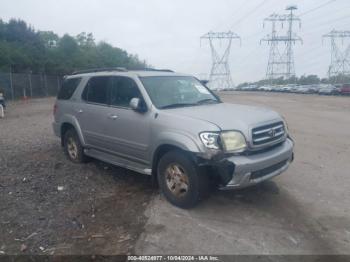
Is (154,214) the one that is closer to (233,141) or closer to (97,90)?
(233,141)

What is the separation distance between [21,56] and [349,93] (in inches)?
1482

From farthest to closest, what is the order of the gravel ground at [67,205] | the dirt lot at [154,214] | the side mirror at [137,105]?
1. the side mirror at [137,105]
2. the gravel ground at [67,205]
3. the dirt lot at [154,214]

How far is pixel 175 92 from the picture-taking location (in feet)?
19.6

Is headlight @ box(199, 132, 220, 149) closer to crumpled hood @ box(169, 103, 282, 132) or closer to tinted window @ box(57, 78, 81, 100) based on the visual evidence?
crumpled hood @ box(169, 103, 282, 132)

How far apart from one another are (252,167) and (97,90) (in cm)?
336

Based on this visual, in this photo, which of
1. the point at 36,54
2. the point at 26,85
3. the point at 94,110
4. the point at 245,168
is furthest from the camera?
the point at 36,54

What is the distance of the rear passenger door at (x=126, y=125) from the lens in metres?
5.54

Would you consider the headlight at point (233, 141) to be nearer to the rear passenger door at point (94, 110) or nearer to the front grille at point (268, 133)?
the front grille at point (268, 133)

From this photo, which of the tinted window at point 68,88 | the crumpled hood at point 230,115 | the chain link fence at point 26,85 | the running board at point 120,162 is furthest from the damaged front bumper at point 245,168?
the chain link fence at point 26,85

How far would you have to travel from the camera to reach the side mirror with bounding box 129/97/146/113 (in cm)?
545

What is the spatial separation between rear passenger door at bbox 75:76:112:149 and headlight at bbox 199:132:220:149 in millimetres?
2211

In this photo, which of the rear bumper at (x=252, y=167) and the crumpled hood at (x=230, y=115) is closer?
the rear bumper at (x=252, y=167)

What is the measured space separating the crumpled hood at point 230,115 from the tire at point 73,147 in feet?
8.69

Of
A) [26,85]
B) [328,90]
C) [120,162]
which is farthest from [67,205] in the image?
[328,90]
